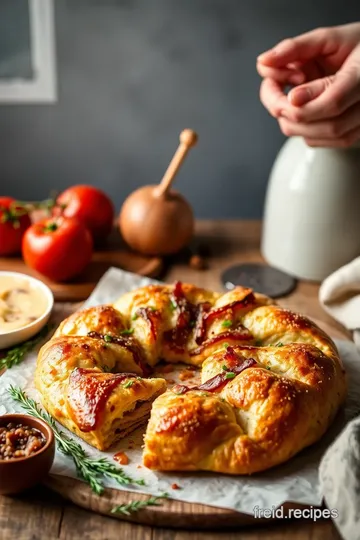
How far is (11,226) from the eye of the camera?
12.1ft

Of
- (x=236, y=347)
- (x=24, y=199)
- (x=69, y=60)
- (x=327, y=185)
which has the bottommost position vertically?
(x=24, y=199)

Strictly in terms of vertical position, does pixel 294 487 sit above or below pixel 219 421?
below

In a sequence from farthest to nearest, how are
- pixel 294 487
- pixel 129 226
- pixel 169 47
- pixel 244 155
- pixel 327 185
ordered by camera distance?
1. pixel 244 155
2. pixel 169 47
3. pixel 129 226
4. pixel 327 185
5. pixel 294 487

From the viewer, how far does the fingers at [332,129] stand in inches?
120

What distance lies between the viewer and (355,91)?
2.96 metres

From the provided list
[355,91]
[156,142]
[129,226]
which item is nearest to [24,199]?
[156,142]

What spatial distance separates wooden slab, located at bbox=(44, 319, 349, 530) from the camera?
2.12 meters

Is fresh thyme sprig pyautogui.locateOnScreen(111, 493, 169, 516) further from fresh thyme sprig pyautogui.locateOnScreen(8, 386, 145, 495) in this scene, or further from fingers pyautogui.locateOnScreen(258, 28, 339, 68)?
fingers pyautogui.locateOnScreen(258, 28, 339, 68)

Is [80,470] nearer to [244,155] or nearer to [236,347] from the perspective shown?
[236,347]

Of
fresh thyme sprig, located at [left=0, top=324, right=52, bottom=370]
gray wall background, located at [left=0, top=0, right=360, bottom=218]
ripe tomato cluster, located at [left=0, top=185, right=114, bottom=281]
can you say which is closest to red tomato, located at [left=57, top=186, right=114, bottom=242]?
ripe tomato cluster, located at [left=0, top=185, right=114, bottom=281]

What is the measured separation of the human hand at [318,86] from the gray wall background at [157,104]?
2.80 feet

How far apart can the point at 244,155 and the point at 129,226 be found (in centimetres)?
113

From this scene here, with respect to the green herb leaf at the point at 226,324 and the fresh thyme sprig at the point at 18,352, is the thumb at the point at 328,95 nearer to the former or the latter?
the green herb leaf at the point at 226,324

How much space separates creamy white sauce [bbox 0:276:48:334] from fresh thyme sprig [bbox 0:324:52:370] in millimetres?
68
